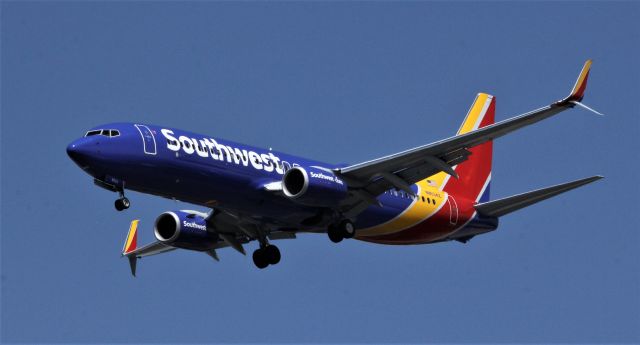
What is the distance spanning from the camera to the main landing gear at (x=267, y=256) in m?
48.2

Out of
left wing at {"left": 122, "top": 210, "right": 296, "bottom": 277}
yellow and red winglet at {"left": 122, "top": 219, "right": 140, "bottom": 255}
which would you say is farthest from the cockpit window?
yellow and red winglet at {"left": 122, "top": 219, "right": 140, "bottom": 255}

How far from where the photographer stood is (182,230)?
157ft

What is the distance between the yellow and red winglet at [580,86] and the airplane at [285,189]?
0.04 metres

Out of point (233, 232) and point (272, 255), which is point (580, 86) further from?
point (233, 232)

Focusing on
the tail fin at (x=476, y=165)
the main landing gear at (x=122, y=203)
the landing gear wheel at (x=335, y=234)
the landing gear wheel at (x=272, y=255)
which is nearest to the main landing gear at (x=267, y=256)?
the landing gear wheel at (x=272, y=255)

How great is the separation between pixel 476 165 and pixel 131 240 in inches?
594

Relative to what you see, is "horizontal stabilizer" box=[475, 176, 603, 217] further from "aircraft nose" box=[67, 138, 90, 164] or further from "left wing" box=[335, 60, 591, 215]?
"aircraft nose" box=[67, 138, 90, 164]

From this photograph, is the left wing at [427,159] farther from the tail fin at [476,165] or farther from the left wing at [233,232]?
the tail fin at [476,165]

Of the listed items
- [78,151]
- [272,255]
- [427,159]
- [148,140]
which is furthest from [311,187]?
[78,151]

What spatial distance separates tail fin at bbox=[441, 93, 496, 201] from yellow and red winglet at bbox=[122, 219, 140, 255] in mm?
13124

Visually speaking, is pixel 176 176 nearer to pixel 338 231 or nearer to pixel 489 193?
pixel 338 231

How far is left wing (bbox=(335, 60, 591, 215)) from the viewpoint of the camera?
39.9 metres

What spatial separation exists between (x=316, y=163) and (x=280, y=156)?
4.72ft

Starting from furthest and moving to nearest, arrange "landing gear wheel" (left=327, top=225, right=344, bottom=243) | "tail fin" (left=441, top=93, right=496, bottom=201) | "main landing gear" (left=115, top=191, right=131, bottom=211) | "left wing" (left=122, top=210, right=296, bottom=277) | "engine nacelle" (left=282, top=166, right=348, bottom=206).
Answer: "tail fin" (left=441, top=93, right=496, bottom=201) < "left wing" (left=122, top=210, right=296, bottom=277) < "landing gear wheel" (left=327, top=225, right=344, bottom=243) < "engine nacelle" (left=282, top=166, right=348, bottom=206) < "main landing gear" (left=115, top=191, right=131, bottom=211)
